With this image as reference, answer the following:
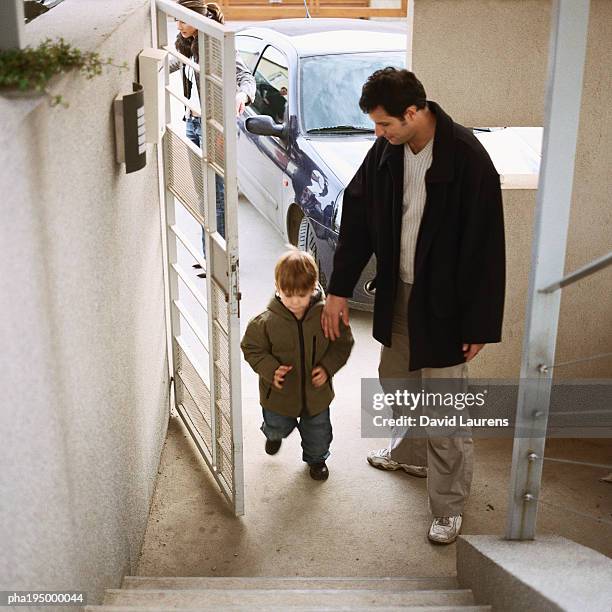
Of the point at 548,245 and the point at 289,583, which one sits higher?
the point at 548,245

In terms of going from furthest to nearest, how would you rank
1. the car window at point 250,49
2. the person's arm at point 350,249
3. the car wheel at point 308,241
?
the car window at point 250,49 < the car wheel at point 308,241 < the person's arm at point 350,249

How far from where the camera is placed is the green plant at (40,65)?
7.49ft

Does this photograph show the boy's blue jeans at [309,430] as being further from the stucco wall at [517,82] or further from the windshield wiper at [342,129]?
the windshield wiper at [342,129]

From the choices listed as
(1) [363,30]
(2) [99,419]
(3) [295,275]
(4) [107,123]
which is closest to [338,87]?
(1) [363,30]

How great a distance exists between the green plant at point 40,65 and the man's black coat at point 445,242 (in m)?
1.49

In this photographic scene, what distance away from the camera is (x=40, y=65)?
7.78 ft

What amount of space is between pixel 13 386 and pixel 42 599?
601 millimetres

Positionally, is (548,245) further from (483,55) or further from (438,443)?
(483,55)

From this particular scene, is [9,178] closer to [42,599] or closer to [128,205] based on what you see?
[42,599]

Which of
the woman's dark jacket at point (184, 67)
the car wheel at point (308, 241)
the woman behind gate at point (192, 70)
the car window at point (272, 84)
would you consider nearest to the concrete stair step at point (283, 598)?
the woman behind gate at point (192, 70)

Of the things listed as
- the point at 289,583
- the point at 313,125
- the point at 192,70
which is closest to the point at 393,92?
the point at 289,583

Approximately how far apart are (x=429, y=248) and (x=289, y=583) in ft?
4.93

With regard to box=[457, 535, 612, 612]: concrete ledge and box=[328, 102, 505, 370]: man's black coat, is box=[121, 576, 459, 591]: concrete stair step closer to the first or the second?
box=[457, 535, 612, 612]: concrete ledge

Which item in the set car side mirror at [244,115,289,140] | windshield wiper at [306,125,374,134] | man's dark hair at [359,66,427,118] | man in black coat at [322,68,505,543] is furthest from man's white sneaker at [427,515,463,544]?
car side mirror at [244,115,289,140]
